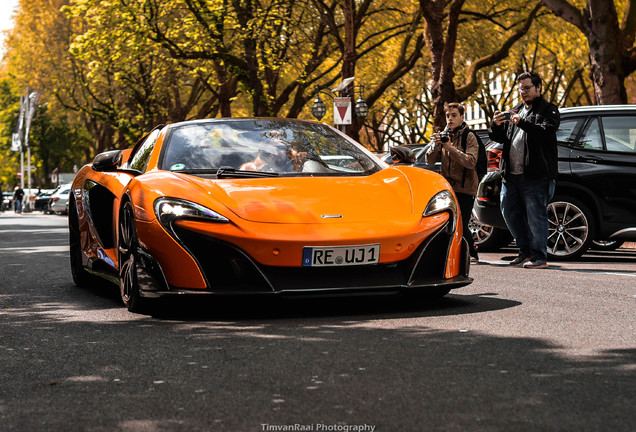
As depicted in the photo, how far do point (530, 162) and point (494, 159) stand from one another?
255 centimetres

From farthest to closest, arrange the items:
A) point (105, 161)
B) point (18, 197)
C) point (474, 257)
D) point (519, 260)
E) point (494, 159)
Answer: point (18, 197) < point (494, 159) < point (474, 257) < point (519, 260) < point (105, 161)

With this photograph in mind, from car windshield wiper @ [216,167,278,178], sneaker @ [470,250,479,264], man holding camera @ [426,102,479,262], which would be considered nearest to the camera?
car windshield wiper @ [216,167,278,178]

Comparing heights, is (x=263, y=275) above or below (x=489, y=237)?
above

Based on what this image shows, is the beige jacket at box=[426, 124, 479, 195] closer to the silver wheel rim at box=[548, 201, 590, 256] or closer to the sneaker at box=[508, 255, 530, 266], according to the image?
the sneaker at box=[508, 255, 530, 266]

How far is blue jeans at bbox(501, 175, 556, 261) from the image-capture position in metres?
10.5

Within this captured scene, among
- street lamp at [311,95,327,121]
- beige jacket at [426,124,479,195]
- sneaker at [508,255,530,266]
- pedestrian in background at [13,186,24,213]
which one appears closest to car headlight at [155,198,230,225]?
beige jacket at [426,124,479,195]

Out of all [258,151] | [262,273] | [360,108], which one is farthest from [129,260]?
[360,108]

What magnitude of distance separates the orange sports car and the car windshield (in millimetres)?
11

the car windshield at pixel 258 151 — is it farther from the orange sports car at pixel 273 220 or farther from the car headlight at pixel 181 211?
the car headlight at pixel 181 211

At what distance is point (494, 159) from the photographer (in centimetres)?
1294

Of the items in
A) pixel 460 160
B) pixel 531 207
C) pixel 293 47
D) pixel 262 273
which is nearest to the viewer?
pixel 262 273

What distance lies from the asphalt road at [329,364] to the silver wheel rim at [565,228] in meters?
4.10

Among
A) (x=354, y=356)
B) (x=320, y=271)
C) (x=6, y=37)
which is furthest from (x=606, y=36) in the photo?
(x=6, y=37)

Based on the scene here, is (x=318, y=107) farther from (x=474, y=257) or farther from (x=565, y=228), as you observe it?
(x=474, y=257)
